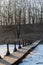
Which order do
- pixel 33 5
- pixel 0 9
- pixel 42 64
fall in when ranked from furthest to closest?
pixel 0 9 → pixel 33 5 → pixel 42 64

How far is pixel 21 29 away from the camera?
22.6 metres

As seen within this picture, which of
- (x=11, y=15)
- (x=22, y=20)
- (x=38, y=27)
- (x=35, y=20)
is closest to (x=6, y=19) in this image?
(x=11, y=15)

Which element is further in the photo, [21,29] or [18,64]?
[21,29]

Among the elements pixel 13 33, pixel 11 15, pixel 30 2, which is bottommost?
pixel 13 33

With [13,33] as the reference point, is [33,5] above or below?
above

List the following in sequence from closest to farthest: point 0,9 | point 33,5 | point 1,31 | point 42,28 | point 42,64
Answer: point 42,64
point 42,28
point 1,31
point 33,5
point 0,9

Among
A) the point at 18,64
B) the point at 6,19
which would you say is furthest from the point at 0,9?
the point at 18,64

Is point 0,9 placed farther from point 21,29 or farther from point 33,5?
point 21,29

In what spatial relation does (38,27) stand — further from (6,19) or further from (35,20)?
(6,19)

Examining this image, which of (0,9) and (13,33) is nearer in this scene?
(13,33)

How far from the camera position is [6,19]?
28.3 meters

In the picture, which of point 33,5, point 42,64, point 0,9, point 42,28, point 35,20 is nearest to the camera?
point 42,64

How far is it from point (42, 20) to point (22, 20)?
301 centimetres

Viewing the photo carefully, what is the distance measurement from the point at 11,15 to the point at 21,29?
609 cm
